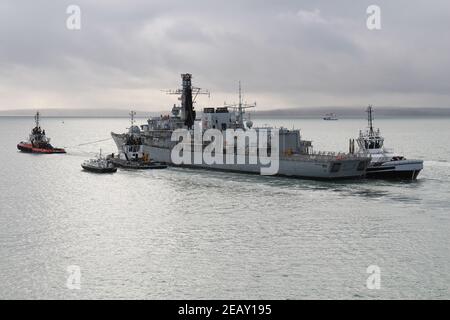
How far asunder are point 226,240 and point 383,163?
4052 centimetres

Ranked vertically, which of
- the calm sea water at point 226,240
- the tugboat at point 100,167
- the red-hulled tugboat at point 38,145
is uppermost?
the red-hulled tugboat at point 38,145

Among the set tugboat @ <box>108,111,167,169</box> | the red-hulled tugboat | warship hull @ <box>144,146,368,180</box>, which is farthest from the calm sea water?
the red-hulled tugboat

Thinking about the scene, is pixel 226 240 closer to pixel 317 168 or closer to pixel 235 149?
pixel 317 168

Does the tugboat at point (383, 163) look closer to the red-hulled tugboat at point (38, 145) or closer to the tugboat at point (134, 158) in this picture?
the tugboat at point (134, 158)

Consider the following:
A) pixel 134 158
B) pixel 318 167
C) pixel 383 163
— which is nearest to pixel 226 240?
pixel 318 167

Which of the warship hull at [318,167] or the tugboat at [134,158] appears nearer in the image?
the warship hull at [318,167]

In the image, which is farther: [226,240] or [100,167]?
[100,167]

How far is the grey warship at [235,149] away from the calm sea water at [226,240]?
4460 millimetres

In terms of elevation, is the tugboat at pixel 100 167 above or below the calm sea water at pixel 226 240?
above

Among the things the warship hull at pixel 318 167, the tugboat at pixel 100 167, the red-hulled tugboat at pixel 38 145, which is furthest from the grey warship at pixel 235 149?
the red-hulled tugboat at pixel 38 145

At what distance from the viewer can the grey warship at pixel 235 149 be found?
6825 cm

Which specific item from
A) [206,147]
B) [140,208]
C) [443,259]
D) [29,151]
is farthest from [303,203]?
[29,151]

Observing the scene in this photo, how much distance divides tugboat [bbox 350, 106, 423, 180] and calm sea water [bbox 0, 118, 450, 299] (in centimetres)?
407

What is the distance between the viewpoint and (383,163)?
6994cm
